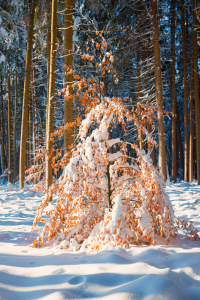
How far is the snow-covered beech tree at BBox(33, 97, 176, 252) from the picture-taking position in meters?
3.06

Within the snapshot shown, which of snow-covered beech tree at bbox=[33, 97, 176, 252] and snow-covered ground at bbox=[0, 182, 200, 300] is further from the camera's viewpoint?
snow-covered beech tree at bbox=[33, 97, 176, 252]

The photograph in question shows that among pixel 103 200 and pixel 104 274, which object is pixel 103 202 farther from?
pixel 104 274

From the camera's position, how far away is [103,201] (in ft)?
12.1

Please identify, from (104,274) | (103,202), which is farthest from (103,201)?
(104,274)

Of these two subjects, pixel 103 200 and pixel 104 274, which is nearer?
pixel 104 274

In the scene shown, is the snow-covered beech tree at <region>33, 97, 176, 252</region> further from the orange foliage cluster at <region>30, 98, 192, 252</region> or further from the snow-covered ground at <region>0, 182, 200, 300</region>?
the snow-covered ground at <region>0, 182, 200, 300</region>

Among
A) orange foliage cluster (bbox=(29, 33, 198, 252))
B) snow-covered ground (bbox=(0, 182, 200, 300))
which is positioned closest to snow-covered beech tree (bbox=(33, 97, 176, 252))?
orange foliage cluster (bbox=(29, 33, 198, 252))

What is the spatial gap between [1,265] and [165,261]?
182 centimetres

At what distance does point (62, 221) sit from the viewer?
3480 mm

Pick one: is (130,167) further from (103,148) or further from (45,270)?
(45,270)

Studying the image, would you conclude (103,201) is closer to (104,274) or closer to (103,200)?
(103,200)

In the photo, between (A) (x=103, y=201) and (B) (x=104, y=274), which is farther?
(A) (x=103, y=201)

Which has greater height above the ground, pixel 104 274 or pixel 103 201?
pixel 103 201

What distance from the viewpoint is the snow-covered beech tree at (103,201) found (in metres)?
3.06
